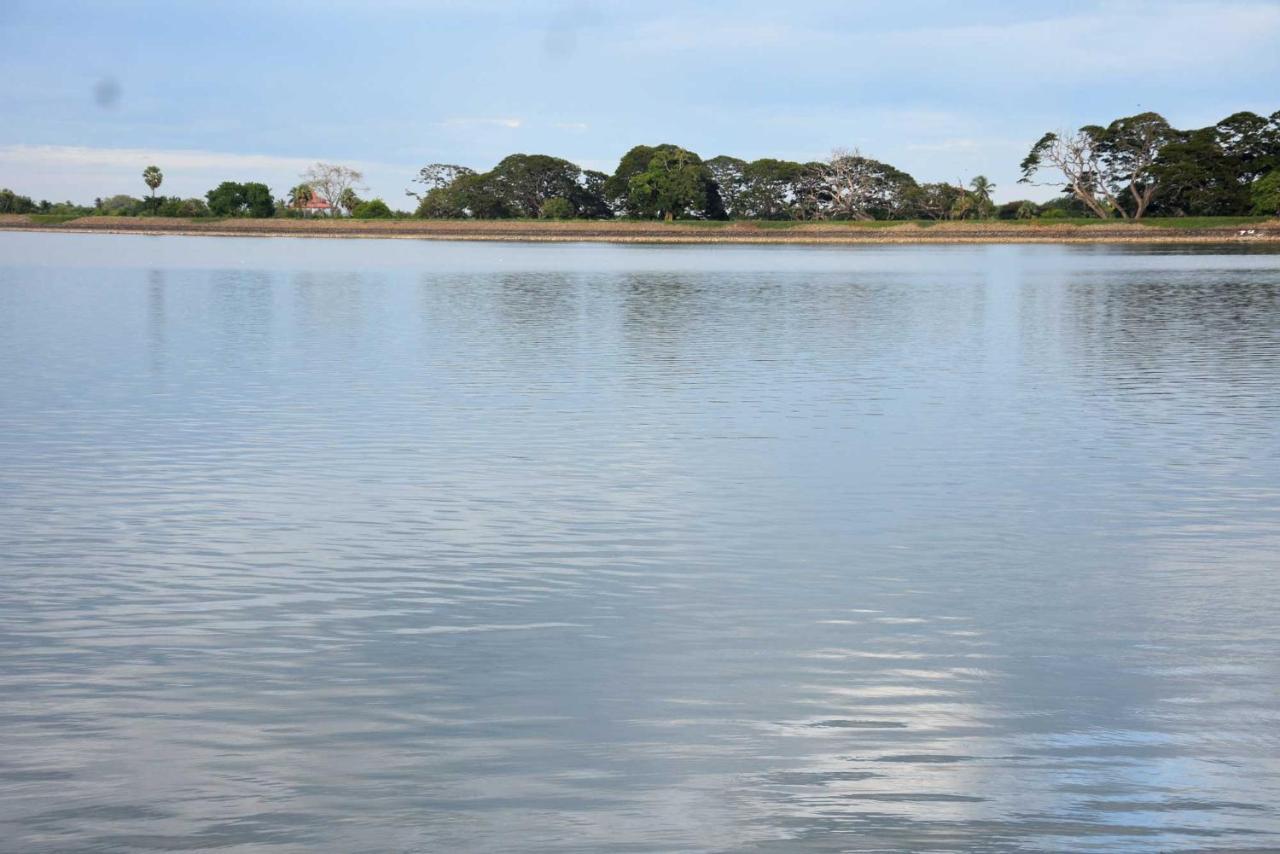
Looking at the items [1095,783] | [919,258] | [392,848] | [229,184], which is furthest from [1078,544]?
[229,184]

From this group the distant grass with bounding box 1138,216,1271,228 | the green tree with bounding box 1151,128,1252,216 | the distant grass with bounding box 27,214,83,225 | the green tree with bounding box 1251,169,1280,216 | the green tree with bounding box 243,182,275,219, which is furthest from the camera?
the distant grass with bounding box 27,214,83,225

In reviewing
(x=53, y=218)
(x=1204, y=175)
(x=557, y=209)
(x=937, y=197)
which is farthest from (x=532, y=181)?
(x=1204, y=175)

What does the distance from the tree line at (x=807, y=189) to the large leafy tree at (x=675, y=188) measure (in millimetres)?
95

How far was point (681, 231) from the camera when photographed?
4449 inches

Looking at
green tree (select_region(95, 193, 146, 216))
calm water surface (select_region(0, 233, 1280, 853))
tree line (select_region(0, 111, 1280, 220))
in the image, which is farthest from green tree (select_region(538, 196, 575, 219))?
calm water surface (select_region(0, 233, 1280, 853))

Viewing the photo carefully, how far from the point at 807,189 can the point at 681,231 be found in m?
12.0

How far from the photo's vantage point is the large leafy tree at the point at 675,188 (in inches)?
4466

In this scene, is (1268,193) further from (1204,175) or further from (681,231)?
(681,231)

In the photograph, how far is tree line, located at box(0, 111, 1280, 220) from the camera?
98.2m

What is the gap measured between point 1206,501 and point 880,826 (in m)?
7.05

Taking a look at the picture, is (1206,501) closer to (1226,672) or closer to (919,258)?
(1226,672)

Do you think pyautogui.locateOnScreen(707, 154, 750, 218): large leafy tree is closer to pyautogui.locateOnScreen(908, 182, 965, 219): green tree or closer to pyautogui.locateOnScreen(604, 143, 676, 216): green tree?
pyautogui.locateOnScreen(604, 143, 676, 216): green tree

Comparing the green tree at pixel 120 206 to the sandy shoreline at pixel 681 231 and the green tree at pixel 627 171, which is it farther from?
the green tree at pixel 627 171

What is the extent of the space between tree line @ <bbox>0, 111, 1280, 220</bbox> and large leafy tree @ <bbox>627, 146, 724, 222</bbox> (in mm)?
95
